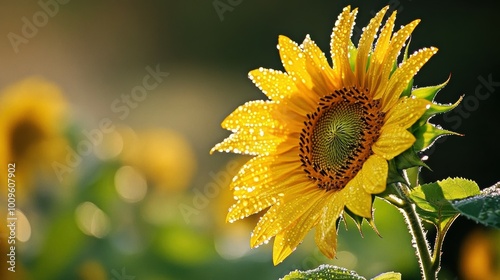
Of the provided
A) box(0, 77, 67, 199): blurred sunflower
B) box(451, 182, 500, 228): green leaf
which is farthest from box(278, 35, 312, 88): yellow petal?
box(0, 77, 67, 199): blurred sunflower

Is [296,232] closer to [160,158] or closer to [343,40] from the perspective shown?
[343,40]

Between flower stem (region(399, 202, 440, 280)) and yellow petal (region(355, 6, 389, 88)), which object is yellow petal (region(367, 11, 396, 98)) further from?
flower stem (region(399, 202, 440, 280))

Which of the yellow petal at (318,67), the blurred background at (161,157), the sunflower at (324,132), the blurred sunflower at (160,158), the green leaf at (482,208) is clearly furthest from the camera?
the blurred sunflower at (160,158)

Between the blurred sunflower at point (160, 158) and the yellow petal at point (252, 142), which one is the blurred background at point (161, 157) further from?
the yellow petal at point (252, 142)

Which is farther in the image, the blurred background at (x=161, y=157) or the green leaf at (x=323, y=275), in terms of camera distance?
the blurred background at (x=161, y=157)

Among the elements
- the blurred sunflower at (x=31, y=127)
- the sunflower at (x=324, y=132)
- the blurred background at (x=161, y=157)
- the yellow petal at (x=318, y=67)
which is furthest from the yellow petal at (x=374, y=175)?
the blurred sunflower at (x=31, y=127)
